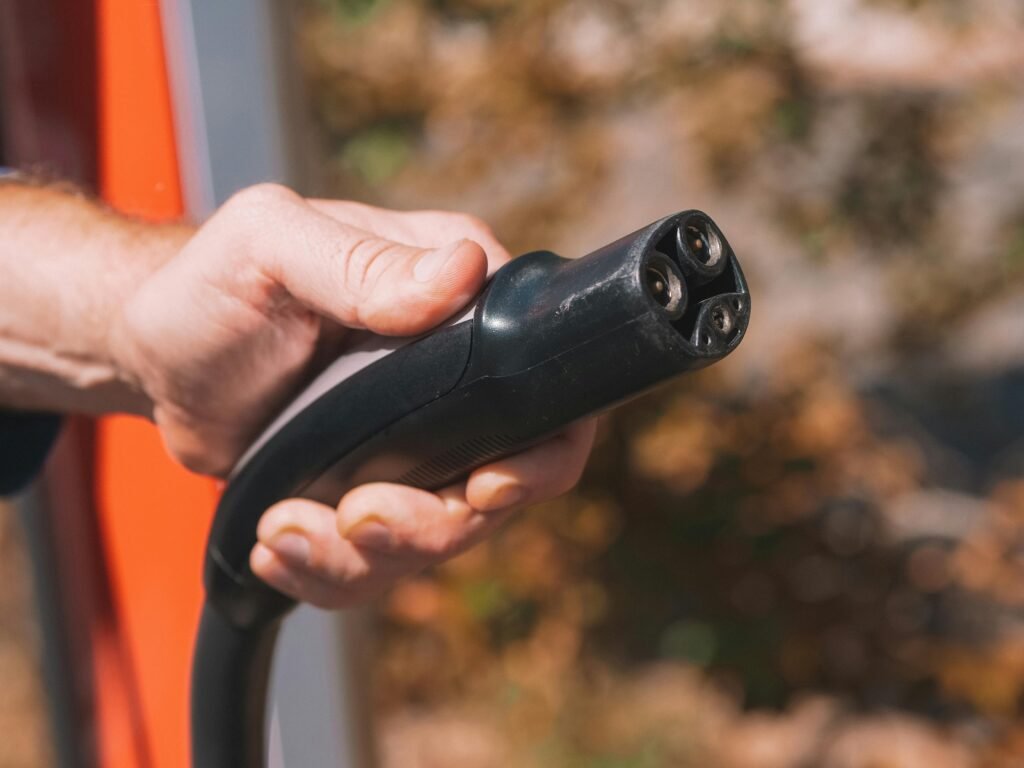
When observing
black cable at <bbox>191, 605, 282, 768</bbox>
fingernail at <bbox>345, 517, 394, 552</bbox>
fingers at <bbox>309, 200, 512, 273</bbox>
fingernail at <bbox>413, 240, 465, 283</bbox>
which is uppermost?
fingernail at <bbox>413, 240, 465, 283</bbox>

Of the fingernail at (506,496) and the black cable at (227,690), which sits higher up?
the fingernail at (506,496)

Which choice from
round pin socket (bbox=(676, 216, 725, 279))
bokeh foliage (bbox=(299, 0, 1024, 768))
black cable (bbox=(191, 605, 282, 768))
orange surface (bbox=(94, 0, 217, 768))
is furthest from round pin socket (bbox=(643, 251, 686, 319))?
bokeh foliage (bbox=(299, 0, 1024, 768))

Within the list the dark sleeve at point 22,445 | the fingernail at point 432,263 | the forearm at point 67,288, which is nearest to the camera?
the fingernail at point 432,263

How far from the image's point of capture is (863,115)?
3051 millimetres

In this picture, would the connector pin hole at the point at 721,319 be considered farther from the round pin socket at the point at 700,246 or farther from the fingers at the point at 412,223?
the fingers at the point at 412,223

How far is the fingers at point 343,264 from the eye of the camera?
0.96m

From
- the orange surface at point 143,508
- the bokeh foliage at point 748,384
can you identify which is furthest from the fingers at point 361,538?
the bokeh foliage at point 748,384

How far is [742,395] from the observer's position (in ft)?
10.6

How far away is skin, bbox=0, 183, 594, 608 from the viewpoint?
3.47ft

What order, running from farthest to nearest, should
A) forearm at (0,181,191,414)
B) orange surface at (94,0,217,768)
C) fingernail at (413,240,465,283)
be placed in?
1. orange surface at (94,0,217,768)
2. forearm at (0,181,191,414)
3. fingernail at (413,240,465,283)

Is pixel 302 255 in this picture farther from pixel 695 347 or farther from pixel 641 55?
pixel 641 55

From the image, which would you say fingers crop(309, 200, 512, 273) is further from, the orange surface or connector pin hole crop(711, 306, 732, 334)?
the orange surface

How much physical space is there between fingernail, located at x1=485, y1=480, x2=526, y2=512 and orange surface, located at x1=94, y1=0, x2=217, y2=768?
0.89 meters

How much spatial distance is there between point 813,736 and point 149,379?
2631 mm
